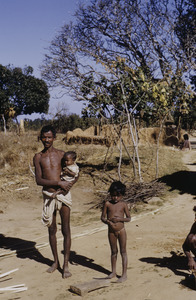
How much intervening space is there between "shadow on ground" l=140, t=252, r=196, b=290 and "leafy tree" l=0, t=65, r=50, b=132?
25374mm

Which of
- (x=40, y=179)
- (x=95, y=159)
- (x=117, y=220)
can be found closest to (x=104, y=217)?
(x=117, y=220)

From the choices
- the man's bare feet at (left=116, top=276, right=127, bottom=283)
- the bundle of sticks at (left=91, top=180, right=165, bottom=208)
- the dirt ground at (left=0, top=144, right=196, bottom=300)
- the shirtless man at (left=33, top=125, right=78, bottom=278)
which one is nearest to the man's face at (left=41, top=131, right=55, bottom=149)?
the shirtless man at (left=33, top=125, right=78, bottom=278)

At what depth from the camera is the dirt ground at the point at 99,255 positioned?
3.42m

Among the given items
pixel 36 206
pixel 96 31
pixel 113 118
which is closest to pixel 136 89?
pixel 113 118

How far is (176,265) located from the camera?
13.1ft

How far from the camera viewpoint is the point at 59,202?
4.04 m

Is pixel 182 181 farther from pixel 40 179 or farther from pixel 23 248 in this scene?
pixel 40 179

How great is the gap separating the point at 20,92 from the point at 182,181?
2254 cm

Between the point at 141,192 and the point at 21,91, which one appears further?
the point at 21,91

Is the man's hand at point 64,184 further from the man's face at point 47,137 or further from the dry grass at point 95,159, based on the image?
the dry grass at point 95,159

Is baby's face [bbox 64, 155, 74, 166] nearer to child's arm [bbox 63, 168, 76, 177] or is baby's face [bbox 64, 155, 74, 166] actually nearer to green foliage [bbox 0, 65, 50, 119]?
child's arm [bbox 63, 168, 76, 177]

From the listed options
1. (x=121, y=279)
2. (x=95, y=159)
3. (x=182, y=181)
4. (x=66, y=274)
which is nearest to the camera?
(x=121, y=279)

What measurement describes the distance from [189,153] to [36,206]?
28.5ft

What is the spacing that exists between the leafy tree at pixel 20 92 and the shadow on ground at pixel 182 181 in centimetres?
1983
